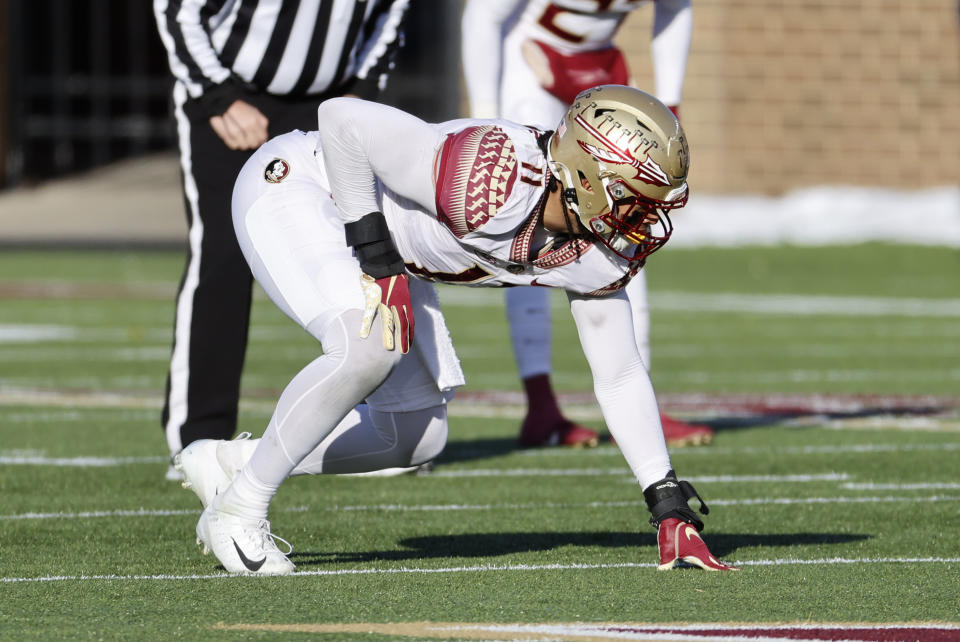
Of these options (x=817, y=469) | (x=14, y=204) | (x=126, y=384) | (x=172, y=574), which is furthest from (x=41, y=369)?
(x=14, y=204)

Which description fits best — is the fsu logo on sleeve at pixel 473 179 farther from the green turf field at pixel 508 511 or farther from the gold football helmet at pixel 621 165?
the green turf field at pixel 508 511

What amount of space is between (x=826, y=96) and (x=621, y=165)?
1966 centimetres

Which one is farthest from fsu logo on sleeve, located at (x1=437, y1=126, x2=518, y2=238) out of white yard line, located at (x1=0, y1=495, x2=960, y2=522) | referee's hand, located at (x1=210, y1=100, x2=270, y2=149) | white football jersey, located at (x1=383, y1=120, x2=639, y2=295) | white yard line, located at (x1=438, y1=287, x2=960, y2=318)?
white yard line, located at (x1=438, y1=287, x2=960, y2=318)

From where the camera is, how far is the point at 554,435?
7.40m

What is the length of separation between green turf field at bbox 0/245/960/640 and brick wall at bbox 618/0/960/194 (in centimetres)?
1148

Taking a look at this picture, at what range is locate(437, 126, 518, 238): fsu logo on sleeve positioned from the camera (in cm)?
439

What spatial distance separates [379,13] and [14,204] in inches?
762

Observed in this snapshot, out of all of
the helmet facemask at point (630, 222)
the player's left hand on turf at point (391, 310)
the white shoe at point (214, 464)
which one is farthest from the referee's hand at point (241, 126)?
the helmet facemask at point (630, 222)

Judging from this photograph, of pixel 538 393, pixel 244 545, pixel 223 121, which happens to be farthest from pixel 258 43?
pixel 244 545

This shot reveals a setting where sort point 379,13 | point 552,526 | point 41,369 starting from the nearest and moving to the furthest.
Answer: point 552,526, point 379,13, point 41,369

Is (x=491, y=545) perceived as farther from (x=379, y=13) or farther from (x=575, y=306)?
(x=379, y=13)

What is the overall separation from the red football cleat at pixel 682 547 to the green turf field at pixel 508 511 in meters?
0.04

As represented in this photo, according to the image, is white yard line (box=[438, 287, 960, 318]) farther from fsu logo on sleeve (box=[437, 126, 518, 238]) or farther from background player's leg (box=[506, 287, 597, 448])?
fsu logo on sleeve (box=[437, 126, 518, 238])

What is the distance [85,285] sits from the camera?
55.0 feet
